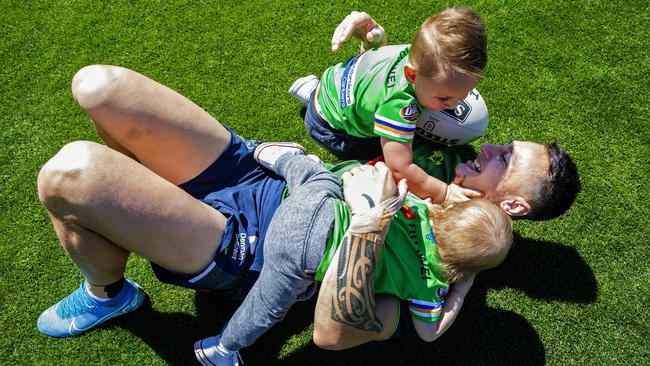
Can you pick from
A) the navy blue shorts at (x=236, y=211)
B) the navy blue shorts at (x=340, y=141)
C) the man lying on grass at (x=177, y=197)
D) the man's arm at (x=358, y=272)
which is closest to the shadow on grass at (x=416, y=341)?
the man lying on grass at (x=177, y=197)

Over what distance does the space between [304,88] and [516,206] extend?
5.87 ft

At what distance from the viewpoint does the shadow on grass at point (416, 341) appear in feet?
10.8

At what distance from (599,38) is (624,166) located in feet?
4.21

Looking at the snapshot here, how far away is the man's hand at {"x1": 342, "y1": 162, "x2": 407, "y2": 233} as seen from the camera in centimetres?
240

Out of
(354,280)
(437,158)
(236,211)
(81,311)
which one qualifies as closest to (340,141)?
(437,158)

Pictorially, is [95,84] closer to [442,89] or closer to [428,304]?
[442,89]

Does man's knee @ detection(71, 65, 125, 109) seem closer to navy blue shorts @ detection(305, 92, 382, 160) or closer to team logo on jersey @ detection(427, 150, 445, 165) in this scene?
navy blue shorts @ detection(305, 92, 382, 160)

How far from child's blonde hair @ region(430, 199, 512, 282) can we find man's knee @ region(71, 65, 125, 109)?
1.86 meters

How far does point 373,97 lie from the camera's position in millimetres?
3230

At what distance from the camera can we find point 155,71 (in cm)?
418

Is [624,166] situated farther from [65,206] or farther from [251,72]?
[65,206]

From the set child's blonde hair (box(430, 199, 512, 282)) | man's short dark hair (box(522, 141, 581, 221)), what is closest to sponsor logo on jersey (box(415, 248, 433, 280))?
child's blonde hair (box(430, 199, 512, 282))

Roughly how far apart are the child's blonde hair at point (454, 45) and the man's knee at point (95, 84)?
5.45ft

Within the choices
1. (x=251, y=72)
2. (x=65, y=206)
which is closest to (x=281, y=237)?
(x=65, y=206)
